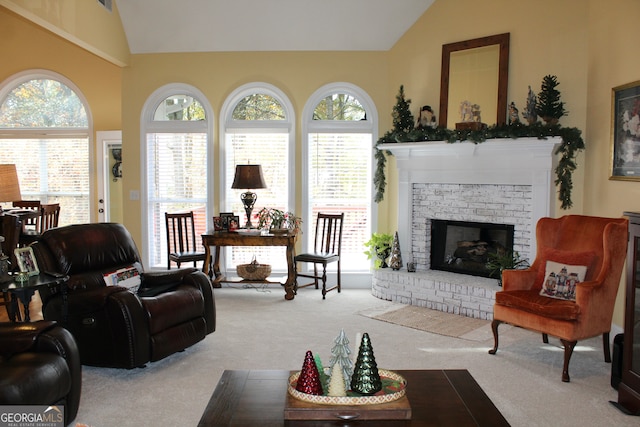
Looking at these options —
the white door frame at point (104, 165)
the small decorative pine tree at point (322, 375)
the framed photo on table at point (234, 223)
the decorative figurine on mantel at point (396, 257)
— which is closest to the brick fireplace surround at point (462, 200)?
the decorative figurine on mantel at point (396, 257)

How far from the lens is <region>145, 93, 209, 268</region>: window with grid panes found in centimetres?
741

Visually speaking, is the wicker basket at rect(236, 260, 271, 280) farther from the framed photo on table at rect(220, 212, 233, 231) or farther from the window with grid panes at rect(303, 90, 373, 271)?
the window with grid panes at rect(303, 90, 373, 271)

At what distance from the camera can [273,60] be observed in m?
7.28

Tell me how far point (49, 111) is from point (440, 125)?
5621 millimetres

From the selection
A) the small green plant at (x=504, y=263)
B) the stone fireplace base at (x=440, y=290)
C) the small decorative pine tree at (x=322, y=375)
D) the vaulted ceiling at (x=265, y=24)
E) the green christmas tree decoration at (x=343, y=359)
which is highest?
the vaulted ceiling at (x=265, y=24)

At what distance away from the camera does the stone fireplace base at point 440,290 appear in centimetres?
592

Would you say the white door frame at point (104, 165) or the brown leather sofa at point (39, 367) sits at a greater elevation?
the white door frame at point (104, 165)

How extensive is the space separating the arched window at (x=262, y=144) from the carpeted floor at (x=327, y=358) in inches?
60.5

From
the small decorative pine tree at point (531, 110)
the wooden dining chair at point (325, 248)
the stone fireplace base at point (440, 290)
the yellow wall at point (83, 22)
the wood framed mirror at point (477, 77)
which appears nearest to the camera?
the yellow wall at point (83, 22)

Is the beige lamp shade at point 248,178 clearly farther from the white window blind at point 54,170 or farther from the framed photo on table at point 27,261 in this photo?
the white window blind at point 54,170

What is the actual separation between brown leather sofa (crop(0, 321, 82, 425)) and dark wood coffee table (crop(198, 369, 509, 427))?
0.90 metres

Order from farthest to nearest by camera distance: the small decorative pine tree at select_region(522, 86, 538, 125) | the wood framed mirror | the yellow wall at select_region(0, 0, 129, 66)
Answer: the wood framed mirror, the small decorative pine tree at select_region(522, 86, 538, 125), the yellow wall at select_region(0, 0, 129, 66)

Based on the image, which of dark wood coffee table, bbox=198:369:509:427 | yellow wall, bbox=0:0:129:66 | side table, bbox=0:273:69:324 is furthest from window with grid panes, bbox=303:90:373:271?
dark wood coffee table, bbox=198:369:509:427

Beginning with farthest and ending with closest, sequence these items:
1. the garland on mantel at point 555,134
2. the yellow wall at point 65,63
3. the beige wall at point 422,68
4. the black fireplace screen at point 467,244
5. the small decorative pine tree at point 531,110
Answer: the yellow wall at point 65,63, the black fireplace screen at point 467,244, the small decorative pine tree at point 531,110, the garland on mantel at point 555,134, the beige wall at point 422,68
